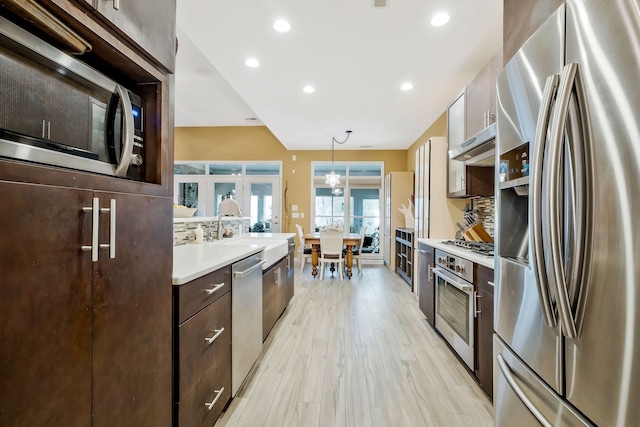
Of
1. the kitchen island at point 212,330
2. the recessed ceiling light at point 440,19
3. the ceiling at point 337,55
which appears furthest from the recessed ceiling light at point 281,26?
the kitchen island at point 212,330

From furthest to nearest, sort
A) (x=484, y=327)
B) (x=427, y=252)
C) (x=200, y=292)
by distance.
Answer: (x=427, y=252) → (x=484, y=327) → (x=200, y=292)

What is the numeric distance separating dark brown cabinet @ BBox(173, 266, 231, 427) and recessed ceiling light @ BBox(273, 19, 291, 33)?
202 cm

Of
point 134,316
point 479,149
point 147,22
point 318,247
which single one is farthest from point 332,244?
point 147,22

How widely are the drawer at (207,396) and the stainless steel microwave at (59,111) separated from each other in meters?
0.97

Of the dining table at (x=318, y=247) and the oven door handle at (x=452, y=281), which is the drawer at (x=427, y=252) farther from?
the dining table at (x=318, y=247)

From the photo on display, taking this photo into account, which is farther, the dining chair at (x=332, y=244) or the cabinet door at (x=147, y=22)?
the dining chair at (x=332, y=244)

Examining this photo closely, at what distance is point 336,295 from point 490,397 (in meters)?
2.35

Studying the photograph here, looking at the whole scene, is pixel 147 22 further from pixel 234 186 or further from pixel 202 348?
pixel 234 186

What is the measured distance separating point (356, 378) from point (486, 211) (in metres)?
2.14

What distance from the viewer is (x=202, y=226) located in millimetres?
2551

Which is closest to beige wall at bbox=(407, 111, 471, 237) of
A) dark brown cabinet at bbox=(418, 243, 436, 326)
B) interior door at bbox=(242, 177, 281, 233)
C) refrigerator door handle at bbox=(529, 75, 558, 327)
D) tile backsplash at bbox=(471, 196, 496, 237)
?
tile backsplash at bbox=(471, 196, 496, 237)

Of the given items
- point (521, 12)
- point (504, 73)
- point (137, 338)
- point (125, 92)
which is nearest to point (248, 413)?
point (137, 338)

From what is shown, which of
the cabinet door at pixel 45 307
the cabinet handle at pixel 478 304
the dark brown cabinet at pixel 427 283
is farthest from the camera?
the dark brown cabinet at pixel 427 283

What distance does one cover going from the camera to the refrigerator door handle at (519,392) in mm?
861
